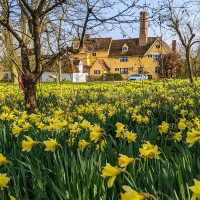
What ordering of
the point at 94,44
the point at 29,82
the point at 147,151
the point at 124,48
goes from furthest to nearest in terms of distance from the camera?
the point at 124,48 → the point at 94,44 → the point at 29,82 → the point at 147,151

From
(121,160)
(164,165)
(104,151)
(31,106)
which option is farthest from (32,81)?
(121,160)

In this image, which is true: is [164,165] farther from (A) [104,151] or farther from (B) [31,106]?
(B) [31,106]

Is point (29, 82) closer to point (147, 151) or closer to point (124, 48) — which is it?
point (147, 151)

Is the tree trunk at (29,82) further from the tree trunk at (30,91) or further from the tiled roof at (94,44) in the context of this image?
the tiled roof at (94,44)

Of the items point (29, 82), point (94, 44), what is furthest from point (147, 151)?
point (94, 44)

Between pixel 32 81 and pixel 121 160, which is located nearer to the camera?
pixel 121 160

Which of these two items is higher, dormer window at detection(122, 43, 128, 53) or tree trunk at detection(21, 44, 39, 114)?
dormer window at detection(122, 43, 128, 53)

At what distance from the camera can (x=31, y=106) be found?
20.1 ft

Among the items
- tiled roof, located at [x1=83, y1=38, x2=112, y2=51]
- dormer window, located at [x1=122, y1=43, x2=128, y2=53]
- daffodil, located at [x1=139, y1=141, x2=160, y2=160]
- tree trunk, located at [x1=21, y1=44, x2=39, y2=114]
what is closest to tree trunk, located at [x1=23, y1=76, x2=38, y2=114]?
tree trunk, located at [x1=21, y1=44, x2=39, y2=114]

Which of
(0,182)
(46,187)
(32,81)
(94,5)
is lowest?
(46,187)

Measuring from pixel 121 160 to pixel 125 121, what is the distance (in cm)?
269

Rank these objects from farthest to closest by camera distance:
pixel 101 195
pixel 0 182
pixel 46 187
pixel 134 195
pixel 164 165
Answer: pixel 164 165, pixel 46 187, pixel 101 195, pixel 0 182, pixel 134 195

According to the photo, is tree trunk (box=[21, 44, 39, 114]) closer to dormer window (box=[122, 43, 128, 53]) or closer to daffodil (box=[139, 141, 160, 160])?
daffodil (box=[139, 141, 160, 160])

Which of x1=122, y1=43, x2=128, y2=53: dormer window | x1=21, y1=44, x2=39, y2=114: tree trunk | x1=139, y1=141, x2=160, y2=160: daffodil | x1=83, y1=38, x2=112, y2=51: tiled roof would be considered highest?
x1=122, y1=43, x2=128, y2=53: dormer window
